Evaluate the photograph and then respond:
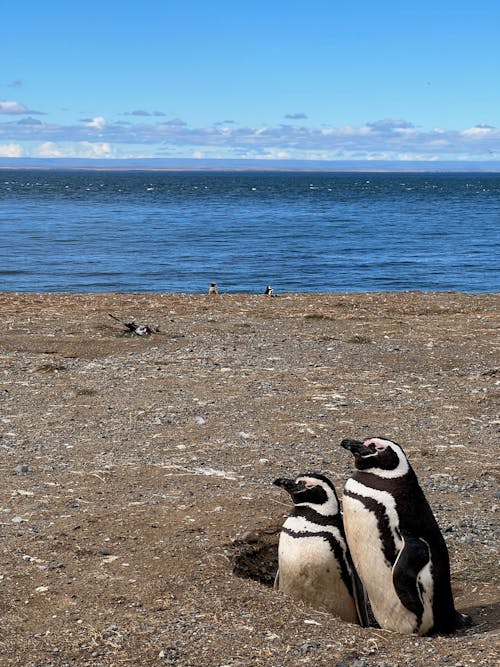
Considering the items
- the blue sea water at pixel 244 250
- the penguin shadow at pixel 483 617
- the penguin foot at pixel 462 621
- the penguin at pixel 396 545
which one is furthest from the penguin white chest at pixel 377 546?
the blue sea water at pixel 244 250

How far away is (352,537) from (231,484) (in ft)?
7.36

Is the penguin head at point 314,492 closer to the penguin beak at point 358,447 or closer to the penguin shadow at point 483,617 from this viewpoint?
the penguin beak at point 358,447

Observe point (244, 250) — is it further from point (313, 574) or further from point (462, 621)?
point (462, 621)

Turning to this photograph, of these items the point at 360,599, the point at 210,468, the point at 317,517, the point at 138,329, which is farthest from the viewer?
the point at 138,329

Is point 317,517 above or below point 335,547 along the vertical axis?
above

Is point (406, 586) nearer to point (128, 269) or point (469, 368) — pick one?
point (469, 368)

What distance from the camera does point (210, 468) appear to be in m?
8.39

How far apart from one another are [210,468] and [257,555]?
176cm

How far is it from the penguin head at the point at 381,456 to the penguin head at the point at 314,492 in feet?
1.25

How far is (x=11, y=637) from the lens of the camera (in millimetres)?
5285

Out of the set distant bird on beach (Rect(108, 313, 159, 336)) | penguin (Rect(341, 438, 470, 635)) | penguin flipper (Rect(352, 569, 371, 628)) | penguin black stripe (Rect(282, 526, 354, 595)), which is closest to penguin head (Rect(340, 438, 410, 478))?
penguin (Rect(341, 438, 470, 635))

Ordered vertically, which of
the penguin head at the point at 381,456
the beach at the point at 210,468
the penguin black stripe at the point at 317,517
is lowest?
the beach at the point at 210,468

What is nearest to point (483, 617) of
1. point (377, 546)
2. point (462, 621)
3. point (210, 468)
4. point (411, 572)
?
point (462, 621)

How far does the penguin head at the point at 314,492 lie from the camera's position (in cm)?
610
